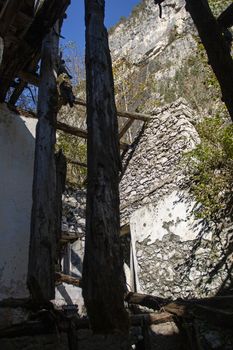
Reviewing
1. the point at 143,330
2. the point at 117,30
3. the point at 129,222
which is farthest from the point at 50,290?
the point at 117,30

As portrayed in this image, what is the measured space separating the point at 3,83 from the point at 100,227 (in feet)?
15.2

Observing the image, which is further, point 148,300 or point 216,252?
point 216,252

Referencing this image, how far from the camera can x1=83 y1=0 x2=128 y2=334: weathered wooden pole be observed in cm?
189

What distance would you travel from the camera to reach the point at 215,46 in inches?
65.8

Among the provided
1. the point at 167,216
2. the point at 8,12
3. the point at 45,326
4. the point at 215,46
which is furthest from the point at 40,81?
the point at 167,216

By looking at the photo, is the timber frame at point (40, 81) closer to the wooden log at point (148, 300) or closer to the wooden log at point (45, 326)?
the wooden log at point (45, 326)

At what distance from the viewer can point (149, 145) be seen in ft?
31.2

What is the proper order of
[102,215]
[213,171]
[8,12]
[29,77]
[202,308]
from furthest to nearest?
[213,171]
[29,77]
[8,12]
[202,308]
[102,215]

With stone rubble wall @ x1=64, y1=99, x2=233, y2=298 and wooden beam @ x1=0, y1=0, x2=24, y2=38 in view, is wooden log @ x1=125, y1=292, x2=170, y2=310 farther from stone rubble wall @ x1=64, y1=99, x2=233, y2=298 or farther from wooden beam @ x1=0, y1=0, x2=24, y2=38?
wooden beam @ x1=0, y1=0, x2=24, y2=38

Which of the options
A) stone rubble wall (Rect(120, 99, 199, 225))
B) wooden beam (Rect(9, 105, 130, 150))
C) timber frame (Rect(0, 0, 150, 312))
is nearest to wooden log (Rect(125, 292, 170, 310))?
timber frame (Rect(0, 0, 150, 312))

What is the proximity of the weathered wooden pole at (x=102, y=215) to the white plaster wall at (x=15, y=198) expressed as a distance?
367 cm

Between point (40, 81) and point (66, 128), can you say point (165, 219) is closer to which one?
point (66, 128)

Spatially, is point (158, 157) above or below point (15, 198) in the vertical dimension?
above

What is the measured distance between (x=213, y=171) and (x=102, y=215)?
5483 millimetres
